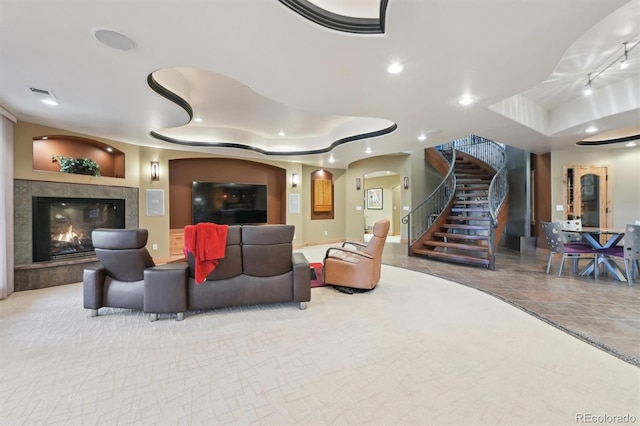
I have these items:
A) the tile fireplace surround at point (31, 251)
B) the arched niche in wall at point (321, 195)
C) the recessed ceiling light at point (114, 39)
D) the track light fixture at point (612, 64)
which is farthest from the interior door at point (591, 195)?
the tile fireplace surround at point (31, 251)

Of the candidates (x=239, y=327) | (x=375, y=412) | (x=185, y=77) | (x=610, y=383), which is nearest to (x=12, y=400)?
(x=239, y=327)

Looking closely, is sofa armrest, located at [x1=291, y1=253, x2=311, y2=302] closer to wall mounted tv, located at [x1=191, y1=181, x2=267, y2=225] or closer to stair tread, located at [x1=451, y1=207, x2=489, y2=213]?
wall mounted tv, located at [x1=191, y1=181, x2=267, y2=225]

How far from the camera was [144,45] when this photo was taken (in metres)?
2.32

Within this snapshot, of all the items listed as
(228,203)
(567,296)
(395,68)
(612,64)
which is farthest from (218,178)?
(612,64)

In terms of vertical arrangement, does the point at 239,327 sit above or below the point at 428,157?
below

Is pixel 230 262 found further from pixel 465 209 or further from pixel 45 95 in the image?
pixel 465 209

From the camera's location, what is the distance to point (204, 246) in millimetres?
2912

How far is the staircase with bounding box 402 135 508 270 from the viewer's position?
18.7ft

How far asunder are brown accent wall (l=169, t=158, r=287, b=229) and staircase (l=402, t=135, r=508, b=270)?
3884 millimetres

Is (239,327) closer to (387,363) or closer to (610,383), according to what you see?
(387,363)

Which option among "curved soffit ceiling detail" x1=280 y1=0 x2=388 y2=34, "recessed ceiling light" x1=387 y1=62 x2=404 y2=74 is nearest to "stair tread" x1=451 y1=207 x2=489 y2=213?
"recessed ceiling light" x1=387 y1=62 x2=404 y2=74

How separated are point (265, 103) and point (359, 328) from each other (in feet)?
12.8

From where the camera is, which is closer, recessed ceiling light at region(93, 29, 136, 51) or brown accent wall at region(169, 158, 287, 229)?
recessed ceiling light at region(93, 29, 136, 51)

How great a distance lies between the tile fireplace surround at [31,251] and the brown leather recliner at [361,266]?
4360 mm
